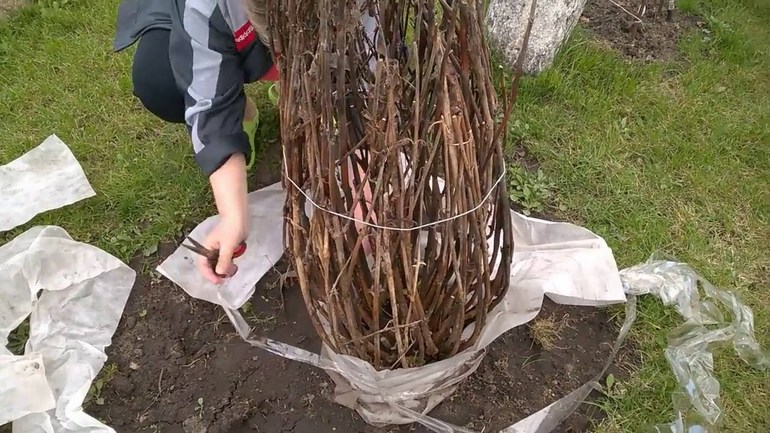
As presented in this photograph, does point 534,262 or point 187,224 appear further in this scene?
point 187,224

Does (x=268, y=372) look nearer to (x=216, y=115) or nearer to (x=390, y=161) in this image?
(x=216, y=115)

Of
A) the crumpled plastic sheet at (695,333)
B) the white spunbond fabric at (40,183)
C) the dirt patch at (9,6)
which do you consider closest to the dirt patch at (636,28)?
the crumpled plastic sheet at (695,333)

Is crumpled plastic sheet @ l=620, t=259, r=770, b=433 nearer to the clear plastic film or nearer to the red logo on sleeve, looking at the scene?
the clear plastic film

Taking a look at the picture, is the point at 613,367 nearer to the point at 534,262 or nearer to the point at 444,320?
the point at 534,262

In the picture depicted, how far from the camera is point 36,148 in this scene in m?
2.21

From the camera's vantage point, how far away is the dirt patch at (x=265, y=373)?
1.63 metres

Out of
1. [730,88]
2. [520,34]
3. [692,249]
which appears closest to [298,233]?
[692,249]

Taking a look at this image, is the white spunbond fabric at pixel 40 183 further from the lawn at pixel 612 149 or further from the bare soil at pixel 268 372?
the bare soil at pixel 268 372

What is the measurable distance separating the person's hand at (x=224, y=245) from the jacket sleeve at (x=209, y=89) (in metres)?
0.13

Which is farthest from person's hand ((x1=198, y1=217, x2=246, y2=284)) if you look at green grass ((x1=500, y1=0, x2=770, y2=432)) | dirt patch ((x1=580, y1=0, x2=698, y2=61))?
dirt patch ((x1=580, y1=0, x2=698, y2=61))

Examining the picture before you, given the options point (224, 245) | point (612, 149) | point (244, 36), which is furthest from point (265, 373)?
point (612, 149)

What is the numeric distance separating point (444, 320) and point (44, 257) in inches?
43.2

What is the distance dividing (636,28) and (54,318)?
2287mm

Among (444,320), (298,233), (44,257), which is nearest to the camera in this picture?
(298,233)
